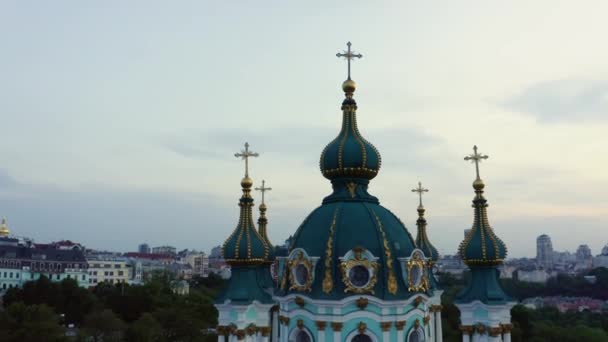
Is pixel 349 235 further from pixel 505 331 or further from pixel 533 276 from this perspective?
pixel 533 276

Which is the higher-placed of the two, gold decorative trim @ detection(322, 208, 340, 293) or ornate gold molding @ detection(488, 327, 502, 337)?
gold decorative trim @ detection(322, 208, 340, 293)

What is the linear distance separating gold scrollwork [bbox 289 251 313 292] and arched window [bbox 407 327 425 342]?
412 centimetres

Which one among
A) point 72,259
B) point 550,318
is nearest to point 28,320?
point 72,259

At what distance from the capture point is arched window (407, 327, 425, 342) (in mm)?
19525

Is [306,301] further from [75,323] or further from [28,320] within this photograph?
[75,323]

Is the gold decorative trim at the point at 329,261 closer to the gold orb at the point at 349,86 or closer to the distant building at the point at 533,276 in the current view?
the gold orb at the point at 349,86

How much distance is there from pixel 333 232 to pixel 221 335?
5.93 m

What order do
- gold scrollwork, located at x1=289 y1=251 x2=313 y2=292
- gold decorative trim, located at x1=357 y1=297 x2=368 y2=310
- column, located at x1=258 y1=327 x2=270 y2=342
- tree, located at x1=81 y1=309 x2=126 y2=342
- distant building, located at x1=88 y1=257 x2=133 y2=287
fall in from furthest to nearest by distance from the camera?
distant building, located at x1=88 y1=257 x2=133 y2=287, tree, located at x1=81 y1=309 x2=126 y2=342, column, located at x1=258 y1=327 x2=270 y2=342, gold scrollwork, located at x1=289 y1=251 x2=313 y2=292, gold decorative trim, located at x1=357 y1=297 x2=368 y2=310

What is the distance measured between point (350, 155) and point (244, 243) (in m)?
5.72

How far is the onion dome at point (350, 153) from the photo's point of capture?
21.9 metres

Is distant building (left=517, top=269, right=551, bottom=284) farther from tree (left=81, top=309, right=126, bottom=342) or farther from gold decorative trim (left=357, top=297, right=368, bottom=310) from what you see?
gold decorative trim (left=357, top=297, right=368, bottom=310)

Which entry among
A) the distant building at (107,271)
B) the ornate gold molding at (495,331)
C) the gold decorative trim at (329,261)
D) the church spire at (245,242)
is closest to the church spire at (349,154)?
the gold decorative trim at (329,261)

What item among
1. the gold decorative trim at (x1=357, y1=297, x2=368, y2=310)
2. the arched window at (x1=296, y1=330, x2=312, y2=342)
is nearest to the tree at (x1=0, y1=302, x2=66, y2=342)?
the arched window at (x1=296, y1=330, x2=312, y2=342)

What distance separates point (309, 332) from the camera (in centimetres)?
1923
